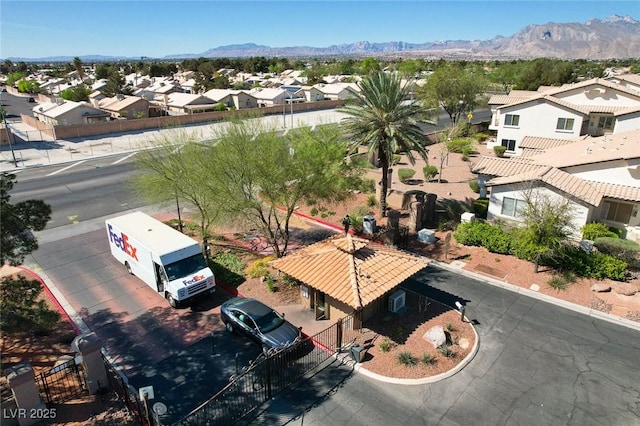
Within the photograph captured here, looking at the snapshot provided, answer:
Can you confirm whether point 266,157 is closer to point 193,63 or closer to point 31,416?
point 31,416

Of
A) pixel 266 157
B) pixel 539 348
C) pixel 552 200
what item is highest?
pixel 266 157

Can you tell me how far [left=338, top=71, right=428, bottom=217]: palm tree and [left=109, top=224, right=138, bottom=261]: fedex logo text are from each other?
14.2 m

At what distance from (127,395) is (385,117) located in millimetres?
19875

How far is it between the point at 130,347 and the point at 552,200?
22421 mm

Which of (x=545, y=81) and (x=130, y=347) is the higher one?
(x=545, y=81)

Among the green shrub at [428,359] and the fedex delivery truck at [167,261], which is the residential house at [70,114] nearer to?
the fedex delivery truck at [167,261]

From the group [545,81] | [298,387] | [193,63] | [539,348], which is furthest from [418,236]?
[193,63]

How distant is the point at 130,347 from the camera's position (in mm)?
15680

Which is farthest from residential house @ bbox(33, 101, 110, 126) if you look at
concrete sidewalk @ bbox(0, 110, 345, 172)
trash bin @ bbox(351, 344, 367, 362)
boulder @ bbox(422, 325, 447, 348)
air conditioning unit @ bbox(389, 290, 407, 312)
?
boulder @ bbox(422, 325, 447, 348)

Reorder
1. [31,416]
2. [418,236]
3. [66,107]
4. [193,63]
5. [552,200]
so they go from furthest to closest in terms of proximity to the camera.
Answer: [193,63]
[66,107]
[418,236]
[552,200]
[31,416]

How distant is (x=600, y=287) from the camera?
19438 millimetres

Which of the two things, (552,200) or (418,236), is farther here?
(418,236)

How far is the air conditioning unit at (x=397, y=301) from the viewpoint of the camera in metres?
17.5

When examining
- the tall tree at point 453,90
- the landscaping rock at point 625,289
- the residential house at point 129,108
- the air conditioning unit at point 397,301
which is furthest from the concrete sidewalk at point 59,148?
the landscaping rock at point 625,289
